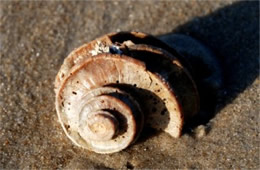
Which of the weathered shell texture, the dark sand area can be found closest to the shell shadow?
the dark sand area

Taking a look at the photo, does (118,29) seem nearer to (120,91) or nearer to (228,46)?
(228,46)

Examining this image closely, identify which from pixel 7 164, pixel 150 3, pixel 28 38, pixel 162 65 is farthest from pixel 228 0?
pixel 7 164

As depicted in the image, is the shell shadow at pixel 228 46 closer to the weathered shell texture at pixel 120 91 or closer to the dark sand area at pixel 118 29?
the dark sand area at pixel 118 29

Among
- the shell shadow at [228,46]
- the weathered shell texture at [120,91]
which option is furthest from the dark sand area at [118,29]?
the weathered shell texture at [120,91]

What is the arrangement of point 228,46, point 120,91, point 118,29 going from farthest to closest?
point 118,29 → point 228,46 → point 120,91

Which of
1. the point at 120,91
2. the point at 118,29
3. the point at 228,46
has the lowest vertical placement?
the point at 120,91

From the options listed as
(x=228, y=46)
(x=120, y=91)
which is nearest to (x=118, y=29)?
(x=228, y=46)

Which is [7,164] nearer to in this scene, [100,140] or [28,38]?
[100,140]
